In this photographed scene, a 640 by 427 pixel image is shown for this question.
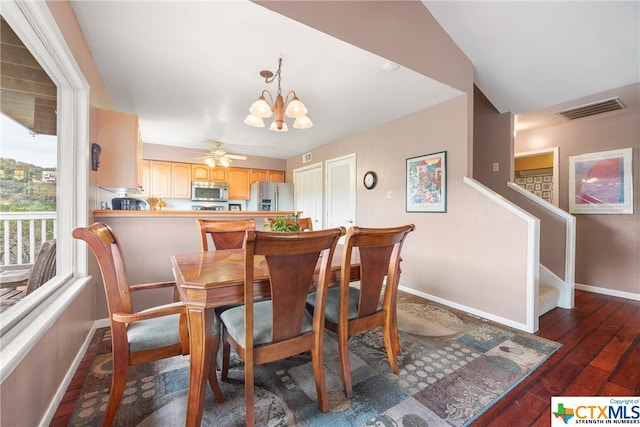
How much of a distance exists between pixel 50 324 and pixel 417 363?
2189mm

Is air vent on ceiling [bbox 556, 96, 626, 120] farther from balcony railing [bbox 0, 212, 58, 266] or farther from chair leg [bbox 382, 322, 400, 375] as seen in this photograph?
balcony railing [bbox 0, 212, 58, 266]

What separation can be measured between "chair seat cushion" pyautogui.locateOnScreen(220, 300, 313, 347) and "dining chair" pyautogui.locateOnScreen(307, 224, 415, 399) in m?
0.12

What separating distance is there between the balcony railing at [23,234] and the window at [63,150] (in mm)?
161

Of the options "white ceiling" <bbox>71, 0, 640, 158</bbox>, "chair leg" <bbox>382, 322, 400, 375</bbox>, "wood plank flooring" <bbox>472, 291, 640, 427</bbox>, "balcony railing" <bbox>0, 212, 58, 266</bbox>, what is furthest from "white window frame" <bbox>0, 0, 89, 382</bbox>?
"wood plank flooring" <bbox>472, 291, 640, 427</bbox>

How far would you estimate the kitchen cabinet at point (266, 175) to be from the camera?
6114mm

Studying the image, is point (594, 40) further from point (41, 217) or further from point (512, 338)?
point (41, 217)

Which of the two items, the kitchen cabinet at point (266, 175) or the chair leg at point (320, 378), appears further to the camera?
the kitchen cabinet at point (266, 175)

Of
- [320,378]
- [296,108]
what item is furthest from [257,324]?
[296,108]

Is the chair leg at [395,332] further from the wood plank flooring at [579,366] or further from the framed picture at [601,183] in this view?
the framed picture at [601,183]

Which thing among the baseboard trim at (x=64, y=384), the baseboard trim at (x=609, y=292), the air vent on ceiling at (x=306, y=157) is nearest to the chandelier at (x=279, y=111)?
the baseboard trim at (x=64, y=384)

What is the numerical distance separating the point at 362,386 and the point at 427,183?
247 centimetres

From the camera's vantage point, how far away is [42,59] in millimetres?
1585

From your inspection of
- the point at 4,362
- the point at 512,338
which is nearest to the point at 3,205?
the point at 4,362

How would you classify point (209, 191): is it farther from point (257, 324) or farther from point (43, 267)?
point (257, 324)
